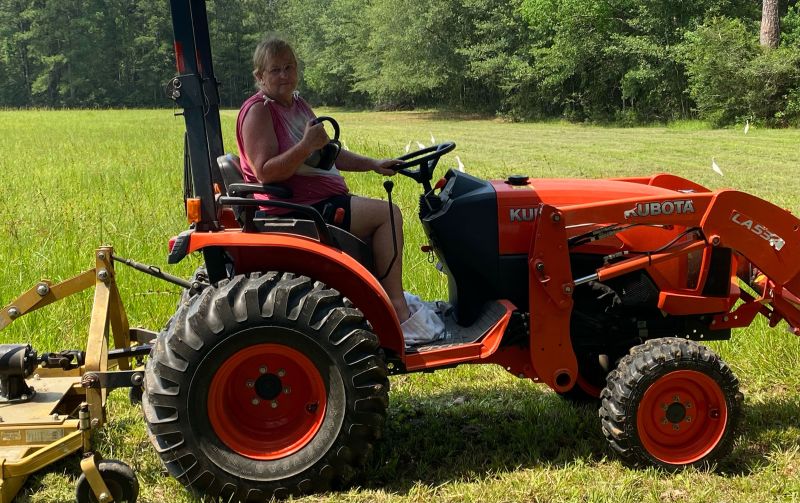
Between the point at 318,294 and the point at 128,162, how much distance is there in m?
12.1

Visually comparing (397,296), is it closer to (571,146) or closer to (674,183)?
(674,183)

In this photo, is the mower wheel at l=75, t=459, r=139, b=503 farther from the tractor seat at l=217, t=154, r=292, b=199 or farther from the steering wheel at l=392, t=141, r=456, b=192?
the steering wheel at l=392, t=141, r=456, b=192

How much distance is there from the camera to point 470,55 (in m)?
41.0

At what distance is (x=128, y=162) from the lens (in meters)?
13.7

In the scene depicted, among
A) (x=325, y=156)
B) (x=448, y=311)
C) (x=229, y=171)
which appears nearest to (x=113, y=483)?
(x=229, y=171)

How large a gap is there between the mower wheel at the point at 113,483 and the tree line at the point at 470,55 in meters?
1.96

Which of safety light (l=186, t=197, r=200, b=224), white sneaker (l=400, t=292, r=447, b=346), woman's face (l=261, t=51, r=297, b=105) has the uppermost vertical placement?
woman's face (l=261, t=51, r=297, b=105)

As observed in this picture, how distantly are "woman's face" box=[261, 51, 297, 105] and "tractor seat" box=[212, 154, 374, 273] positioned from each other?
1.16 ft

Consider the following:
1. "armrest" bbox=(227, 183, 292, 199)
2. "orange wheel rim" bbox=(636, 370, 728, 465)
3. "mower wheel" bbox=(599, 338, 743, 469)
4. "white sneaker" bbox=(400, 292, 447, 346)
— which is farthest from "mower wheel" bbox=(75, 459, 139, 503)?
"orange wheel rim" bbox=(636, 370, 728, 465)

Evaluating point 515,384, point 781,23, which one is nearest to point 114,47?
point 781,23

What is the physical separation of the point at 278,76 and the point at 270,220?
0.63 metres

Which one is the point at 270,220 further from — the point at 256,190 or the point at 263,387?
the point at 263,387

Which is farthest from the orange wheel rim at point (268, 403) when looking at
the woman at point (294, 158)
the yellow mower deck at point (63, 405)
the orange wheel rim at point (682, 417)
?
the orange wheel rim at point (682, 417)

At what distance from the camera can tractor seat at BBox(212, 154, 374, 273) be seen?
2.99m
